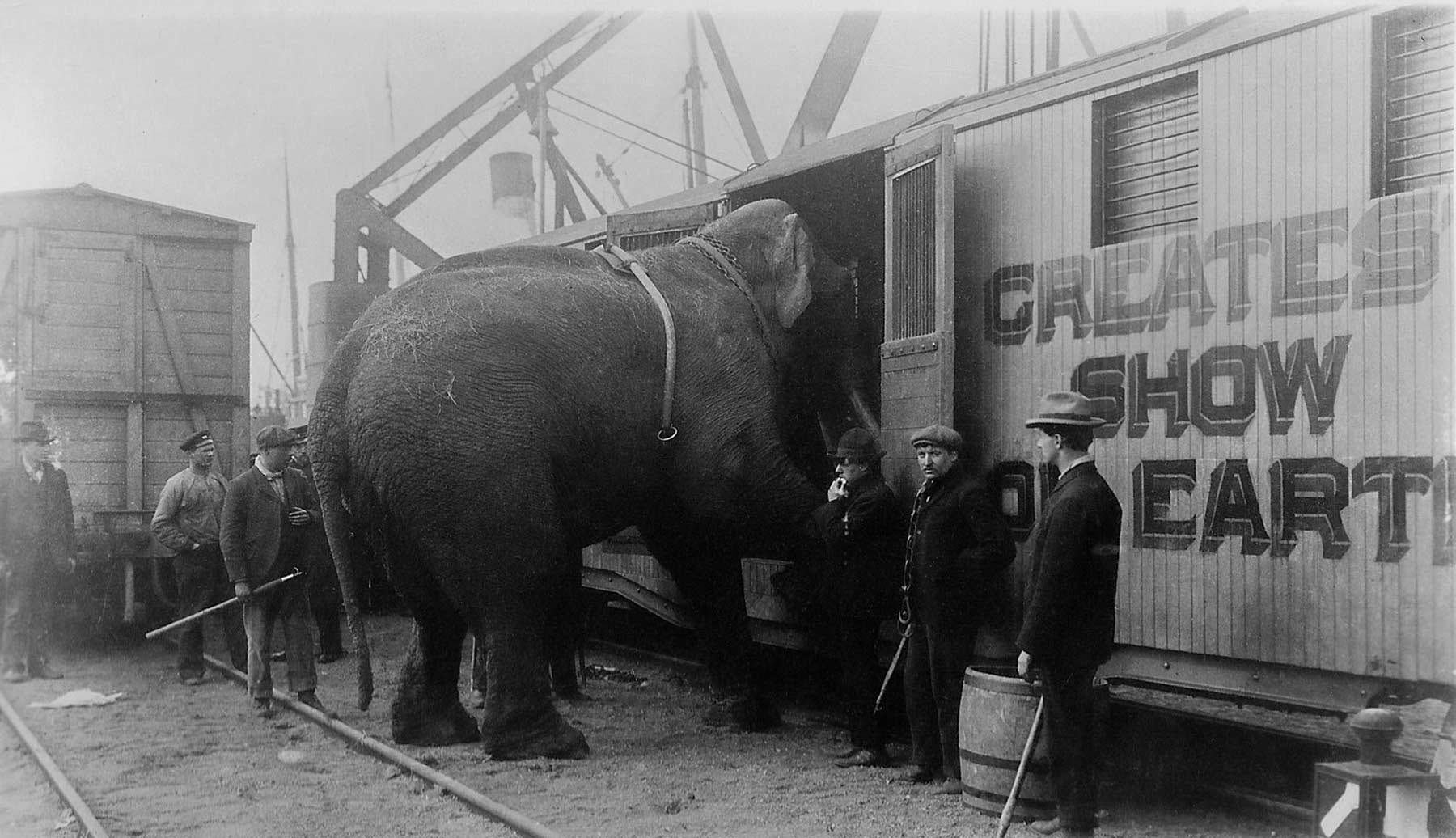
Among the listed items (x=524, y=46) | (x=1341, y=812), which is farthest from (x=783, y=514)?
(x=524, y=46)

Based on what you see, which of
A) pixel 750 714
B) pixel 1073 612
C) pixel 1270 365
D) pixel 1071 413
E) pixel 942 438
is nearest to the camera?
pixel 1073 612

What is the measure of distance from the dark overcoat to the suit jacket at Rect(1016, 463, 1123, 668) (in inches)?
55.4

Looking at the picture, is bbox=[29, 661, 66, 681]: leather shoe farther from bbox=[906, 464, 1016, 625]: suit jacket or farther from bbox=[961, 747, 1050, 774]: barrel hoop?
bbox=[961, 747, 1050, 774]: barrel hoop

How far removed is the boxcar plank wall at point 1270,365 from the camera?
179 inches

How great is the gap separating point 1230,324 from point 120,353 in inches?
371

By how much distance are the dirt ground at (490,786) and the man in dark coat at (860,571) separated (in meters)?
0.25

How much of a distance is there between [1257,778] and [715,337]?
3.44 metres

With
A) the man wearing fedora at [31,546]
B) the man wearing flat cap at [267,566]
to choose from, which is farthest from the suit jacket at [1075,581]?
the man wearing fedora at [31,546]

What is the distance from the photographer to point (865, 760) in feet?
20.3

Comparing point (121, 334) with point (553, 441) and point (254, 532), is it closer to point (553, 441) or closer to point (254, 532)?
point (254, 532)

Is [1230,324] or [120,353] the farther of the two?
[120,353]

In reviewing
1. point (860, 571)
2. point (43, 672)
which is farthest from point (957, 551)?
point (43, 672)

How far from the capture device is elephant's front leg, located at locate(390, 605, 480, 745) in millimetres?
6527

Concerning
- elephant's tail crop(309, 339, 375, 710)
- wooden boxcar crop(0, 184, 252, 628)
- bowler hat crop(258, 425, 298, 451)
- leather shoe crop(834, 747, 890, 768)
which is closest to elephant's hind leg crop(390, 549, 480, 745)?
elephant's tail crop(309, 339, 375, 710)
